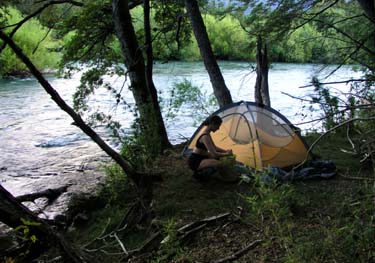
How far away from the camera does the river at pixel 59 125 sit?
29.9ft

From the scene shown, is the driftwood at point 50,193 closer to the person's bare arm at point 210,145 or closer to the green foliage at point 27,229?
the person's bare arm at point 210,145

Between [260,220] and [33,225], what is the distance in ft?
7.16

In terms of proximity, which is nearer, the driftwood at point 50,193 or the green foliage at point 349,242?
the green foliage at point 349,242

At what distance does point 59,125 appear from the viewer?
49.9ft

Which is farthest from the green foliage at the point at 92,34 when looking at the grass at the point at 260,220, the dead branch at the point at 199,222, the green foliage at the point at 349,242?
the green foliage at the point at 349,242

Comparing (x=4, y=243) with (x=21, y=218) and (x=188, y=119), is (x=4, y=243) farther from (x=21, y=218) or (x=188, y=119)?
(x=188, y=119)

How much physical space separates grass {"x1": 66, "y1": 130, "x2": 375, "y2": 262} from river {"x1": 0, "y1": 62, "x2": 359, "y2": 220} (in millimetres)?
853

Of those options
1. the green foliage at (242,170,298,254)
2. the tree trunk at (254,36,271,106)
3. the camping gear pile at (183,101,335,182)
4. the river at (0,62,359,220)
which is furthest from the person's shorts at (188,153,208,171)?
the tree trunk at (254,36,271,106)

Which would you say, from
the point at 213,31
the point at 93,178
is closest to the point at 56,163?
the point at 93,178

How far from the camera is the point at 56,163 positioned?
34.0 ft

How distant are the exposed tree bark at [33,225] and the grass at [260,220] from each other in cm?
101

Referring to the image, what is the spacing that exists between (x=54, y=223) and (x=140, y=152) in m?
1.71

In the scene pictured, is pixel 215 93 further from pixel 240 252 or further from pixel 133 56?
pixel 240 252

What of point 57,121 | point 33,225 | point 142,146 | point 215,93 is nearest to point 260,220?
point 33,225
